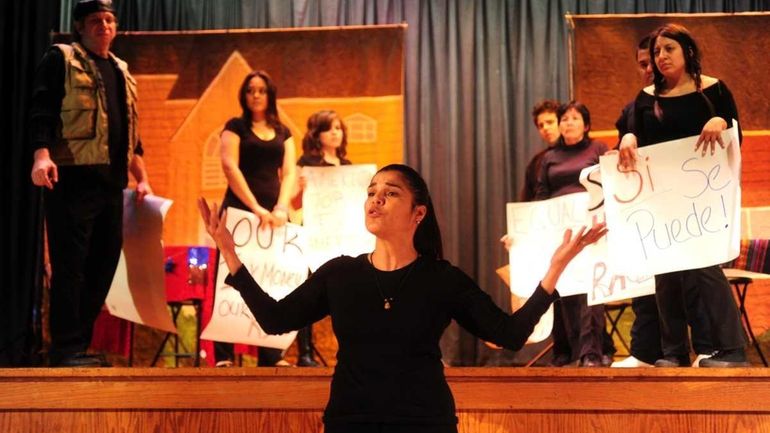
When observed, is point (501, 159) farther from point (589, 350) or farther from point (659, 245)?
point (659, 245)

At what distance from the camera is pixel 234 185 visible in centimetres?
436

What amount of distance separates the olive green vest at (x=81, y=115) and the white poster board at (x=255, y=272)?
754 mm

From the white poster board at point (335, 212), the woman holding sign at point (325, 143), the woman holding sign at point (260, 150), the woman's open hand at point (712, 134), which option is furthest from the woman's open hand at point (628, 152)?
the woman holding sign at point (325, 143)

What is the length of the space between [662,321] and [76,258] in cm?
207

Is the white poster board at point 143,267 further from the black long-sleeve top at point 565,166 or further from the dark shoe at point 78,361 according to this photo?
the black long-sleeve top at point 565,166

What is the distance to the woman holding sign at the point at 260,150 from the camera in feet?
14.6

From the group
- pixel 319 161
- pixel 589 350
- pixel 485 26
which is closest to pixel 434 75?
pixel 485 26

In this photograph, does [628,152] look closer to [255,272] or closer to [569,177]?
[569,177]

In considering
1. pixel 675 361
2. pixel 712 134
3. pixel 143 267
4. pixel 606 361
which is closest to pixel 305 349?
pixel 143 267

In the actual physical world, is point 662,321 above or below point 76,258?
below

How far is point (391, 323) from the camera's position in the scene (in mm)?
2094

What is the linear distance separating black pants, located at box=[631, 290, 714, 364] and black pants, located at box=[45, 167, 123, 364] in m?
1.96

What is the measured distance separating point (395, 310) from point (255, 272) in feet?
6.98

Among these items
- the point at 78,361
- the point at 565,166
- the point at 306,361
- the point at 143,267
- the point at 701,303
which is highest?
the point at 565,166
